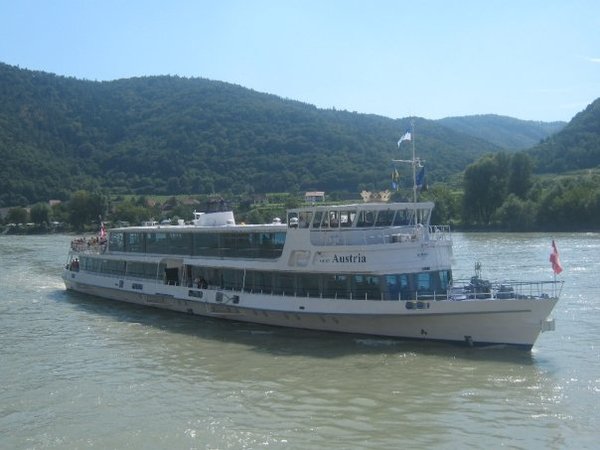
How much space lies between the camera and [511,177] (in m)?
88.9

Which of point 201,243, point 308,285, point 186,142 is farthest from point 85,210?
point 308,285

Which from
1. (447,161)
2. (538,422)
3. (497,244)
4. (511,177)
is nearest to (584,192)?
(511,177)

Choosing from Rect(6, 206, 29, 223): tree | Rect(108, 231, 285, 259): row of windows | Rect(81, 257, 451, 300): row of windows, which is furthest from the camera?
Rect(6, 206, 29, 223): tree

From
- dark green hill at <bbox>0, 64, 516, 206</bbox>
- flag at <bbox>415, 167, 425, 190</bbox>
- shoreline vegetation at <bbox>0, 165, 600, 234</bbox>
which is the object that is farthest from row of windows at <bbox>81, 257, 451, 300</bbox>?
dark green hill at <bbox>0, 64, 516, 206</bbox>

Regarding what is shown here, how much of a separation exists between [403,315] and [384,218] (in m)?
3.40

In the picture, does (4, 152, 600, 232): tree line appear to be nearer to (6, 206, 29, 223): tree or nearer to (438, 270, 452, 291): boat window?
(6, 206, 29, 223): tree

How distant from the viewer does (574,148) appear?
13300 centimetres

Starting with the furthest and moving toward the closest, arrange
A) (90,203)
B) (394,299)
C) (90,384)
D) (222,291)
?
(90,203) → (222,291) → (394,299) → (90,384)

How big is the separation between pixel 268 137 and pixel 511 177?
71815 millimetres

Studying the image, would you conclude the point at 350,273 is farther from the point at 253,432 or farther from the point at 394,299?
the point at 253,432

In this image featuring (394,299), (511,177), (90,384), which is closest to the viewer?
(90,384)

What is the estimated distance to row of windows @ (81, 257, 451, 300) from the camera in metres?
19.5

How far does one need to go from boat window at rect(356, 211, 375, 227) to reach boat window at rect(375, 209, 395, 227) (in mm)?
190

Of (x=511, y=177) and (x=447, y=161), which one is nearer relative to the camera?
(x=511, y=177)
